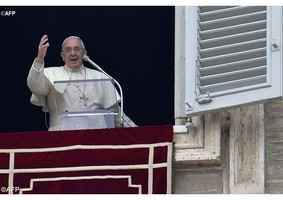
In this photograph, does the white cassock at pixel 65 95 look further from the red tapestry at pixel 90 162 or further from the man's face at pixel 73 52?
the red tapestry at pixel 90 162

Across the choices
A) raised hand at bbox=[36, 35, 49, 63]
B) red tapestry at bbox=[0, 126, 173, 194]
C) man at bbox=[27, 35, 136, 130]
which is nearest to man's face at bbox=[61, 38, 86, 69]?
man at bbox=[27, 35, 136, 130]

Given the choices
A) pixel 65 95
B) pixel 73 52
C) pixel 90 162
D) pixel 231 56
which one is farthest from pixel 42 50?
pixel 231 56

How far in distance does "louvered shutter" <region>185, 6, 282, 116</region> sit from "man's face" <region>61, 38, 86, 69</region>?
106cm

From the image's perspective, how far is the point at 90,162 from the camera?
15508mm

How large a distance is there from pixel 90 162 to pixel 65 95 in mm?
777

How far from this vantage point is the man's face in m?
16.6

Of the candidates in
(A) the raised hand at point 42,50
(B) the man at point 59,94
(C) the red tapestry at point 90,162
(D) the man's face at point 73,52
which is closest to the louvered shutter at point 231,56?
(C) the red tapestry at point 90,162

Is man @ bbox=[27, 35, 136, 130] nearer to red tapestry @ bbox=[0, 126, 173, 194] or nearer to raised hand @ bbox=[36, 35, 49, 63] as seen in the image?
raised hand @ bbox=[36, 35, 49, 63]

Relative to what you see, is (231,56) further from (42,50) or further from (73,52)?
(73,52)

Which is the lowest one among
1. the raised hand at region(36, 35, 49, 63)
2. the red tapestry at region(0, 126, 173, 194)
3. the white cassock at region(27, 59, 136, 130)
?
the red tapestry at region(0, 126, 173, 194)

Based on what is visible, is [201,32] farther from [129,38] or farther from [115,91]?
[129,38]

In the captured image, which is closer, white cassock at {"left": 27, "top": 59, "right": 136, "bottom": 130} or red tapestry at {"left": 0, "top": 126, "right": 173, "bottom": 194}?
red tapestry at {"left": 0, "top": 126, "right": 173, "bottom": 194}

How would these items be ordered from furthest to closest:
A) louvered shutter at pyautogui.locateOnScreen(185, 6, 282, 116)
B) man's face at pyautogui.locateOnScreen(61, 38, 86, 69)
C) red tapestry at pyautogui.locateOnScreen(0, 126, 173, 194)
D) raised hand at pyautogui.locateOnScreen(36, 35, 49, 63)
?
man's face at pyautogui.locateOnScreen(61, 38, 86, 69)
raised hand at pyautogui.locateOnScreen(36, 35, 49, 63)
red tapestry at pyautogui.locateOnScreen(0, 126, 173, 194)
louvered shutter at pyautogui.locateOnScreen(185, 6, 282, 116)

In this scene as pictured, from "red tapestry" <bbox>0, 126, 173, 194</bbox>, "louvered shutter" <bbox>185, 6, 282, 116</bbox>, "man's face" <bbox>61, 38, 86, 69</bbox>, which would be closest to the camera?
Result: "louvered shutter" <bbox>185, 6, 282, 116</bbox>
